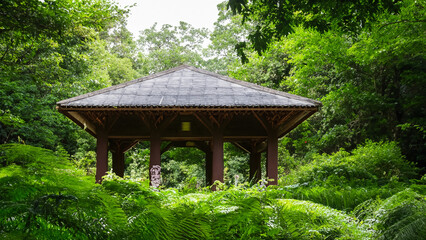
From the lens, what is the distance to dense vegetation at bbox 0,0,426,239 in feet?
5.39

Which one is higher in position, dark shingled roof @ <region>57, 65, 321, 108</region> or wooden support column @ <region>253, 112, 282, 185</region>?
dark shingled roof @ <region>57, 65, 321, 108</region>

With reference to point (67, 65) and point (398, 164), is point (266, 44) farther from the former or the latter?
point (67, 65)

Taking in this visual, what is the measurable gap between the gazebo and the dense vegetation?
131cm

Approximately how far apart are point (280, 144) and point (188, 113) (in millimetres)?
10066

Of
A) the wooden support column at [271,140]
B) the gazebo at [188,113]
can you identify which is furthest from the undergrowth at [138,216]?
the wooden support column at [271,140]

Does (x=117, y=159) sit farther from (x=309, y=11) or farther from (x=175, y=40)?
(x=175, y=40)

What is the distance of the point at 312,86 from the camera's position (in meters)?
16.8

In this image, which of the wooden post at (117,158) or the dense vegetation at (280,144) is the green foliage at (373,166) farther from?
the wooden post at (117,158)

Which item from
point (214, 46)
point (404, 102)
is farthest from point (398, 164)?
point (214, 46)

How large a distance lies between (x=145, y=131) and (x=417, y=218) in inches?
357

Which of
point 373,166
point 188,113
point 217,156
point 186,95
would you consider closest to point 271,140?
point 217,156

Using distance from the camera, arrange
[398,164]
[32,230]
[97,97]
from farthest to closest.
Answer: [398,164] < [97,97] < [32,230]

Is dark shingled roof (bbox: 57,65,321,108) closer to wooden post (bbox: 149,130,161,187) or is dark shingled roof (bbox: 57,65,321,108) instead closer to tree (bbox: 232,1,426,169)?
wooden post (bbox: 149,130,161,187)

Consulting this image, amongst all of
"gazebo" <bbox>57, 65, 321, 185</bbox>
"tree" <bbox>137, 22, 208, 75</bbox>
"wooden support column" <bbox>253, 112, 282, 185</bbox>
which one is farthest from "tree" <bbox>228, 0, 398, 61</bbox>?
"tree" <bbox>137, 22, 208, 75</bbox>
